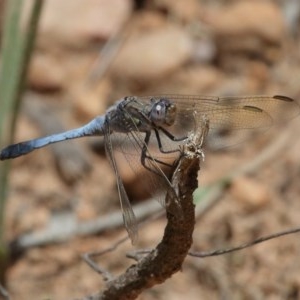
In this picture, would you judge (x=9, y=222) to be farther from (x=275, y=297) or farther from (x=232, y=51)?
(x=232, y=51)

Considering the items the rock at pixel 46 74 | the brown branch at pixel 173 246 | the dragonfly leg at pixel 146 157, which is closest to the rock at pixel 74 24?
the rock at pixel 46 74

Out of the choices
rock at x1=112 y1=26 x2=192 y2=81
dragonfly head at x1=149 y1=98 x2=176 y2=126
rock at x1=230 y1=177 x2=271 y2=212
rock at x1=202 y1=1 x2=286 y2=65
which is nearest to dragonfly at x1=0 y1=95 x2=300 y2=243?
dragonfly head at x1=149 y1=98 x2=176 y2=126

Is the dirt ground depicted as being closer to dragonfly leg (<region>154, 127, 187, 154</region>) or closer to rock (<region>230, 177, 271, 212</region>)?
rock (<region>230, 177, 271, 212</region>)

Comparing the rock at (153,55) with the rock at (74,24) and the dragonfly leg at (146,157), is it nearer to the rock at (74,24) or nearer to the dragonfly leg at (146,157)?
the rock at (74,24)

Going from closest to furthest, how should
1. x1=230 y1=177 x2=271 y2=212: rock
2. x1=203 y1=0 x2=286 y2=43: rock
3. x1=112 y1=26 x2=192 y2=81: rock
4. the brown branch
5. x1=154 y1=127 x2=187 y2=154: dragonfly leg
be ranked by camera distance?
the brown branch < x1=154 y1=127 x2=187 y2=154: dragonfly leg < x1=230 y1=177 x2=271 y2=212: rock < x1=112 y1=26 x2=192 y2=81: rock < x1=203 y1=0 x2=286 y2=43: rock

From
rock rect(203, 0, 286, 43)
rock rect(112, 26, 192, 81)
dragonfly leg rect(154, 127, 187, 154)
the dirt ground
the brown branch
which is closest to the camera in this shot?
the brown branch

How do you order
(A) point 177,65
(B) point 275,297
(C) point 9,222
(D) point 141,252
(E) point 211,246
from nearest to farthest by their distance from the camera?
(D) point 141,252, (B) point 275,297, (E) point 211,246, (C) point 9,222, (A) point 177,65

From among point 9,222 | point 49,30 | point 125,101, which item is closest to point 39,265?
point 9,222
